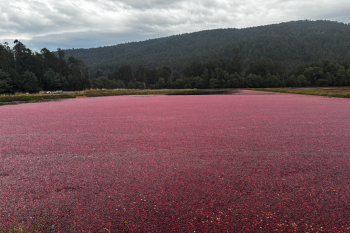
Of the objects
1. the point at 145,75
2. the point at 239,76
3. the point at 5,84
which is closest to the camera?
the point at 5,84

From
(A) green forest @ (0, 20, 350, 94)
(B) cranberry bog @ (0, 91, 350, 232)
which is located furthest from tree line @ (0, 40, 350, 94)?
(B) cranberry bog @ (0, 91, 350, 232)

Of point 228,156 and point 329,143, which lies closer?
point 228,156

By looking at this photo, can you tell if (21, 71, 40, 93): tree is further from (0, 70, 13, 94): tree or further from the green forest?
(0, 70, 13, 94): tree

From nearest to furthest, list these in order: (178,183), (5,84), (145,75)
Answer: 1. (178,183)
2. (5,84)
3. (145,75)

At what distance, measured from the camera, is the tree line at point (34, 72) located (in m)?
51.9

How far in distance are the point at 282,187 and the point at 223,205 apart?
2.82 feet

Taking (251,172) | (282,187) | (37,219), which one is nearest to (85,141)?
(37,219)

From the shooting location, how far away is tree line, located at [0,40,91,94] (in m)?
51.9

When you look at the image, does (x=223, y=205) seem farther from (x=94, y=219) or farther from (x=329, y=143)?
(x=329, y=143)

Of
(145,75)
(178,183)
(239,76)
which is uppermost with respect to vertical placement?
(145,75)

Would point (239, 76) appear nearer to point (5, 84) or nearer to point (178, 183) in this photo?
point (5, 84)

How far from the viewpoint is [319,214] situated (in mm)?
2068

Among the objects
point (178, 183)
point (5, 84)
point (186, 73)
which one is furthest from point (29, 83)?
point (178, 183)

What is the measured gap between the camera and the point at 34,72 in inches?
2665
